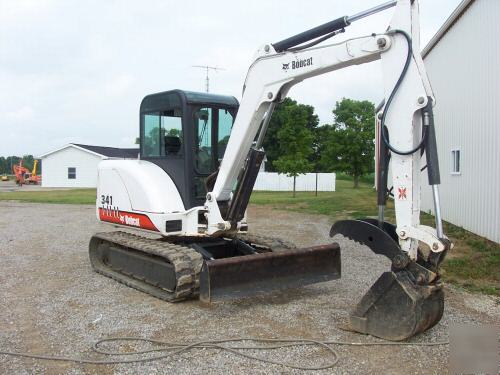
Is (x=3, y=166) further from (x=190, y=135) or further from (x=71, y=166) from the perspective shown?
(x=190, y=135)

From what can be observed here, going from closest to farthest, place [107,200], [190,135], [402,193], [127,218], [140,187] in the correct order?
[402,193] < [190,135] < [140,187] < [127,218] < [107,200]

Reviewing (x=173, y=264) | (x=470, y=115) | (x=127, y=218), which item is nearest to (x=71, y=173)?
(x=470, y=115)

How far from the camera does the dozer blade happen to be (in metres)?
6.19

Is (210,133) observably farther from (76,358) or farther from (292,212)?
(292,212)

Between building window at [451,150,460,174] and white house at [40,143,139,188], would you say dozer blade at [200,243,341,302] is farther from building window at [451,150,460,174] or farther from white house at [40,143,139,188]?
white house at [40,143,139,188]

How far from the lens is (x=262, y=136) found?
277 inches

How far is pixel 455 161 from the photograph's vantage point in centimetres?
1505

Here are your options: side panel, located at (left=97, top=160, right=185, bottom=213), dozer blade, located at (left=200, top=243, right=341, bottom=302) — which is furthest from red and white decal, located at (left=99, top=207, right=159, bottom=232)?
dozer blade, located at (left=200, top=243, right=341, bottom=302)

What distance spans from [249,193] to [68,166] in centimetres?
4153

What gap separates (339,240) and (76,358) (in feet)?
26.1

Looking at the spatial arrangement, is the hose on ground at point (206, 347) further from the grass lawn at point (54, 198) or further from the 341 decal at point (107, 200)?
the grass lawn at point (54, 198)

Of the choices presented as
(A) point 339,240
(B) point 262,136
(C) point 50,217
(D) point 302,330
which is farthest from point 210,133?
(C) point 50,217

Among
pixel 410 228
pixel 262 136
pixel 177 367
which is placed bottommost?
pixel 177 367

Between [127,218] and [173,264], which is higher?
[127,218]
